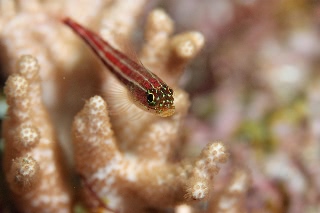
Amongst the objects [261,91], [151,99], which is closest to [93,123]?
[151,99]

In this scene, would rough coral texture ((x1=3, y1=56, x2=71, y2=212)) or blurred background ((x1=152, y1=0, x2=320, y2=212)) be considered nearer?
rough coral texture ((x1=3, y1=56, x2=71, y2=212))

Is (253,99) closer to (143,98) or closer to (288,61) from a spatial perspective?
(288,61)

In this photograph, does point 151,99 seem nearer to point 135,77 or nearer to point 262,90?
point 135,77

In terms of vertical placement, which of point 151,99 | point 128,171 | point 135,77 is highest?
point 135,77

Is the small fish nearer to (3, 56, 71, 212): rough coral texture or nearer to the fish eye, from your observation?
the fish eye

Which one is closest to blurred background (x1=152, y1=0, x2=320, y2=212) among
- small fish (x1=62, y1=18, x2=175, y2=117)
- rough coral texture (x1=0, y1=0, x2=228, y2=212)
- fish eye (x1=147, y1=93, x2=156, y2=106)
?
rough coral texture (x1=0, y1=0, x2=228, y2=212)
